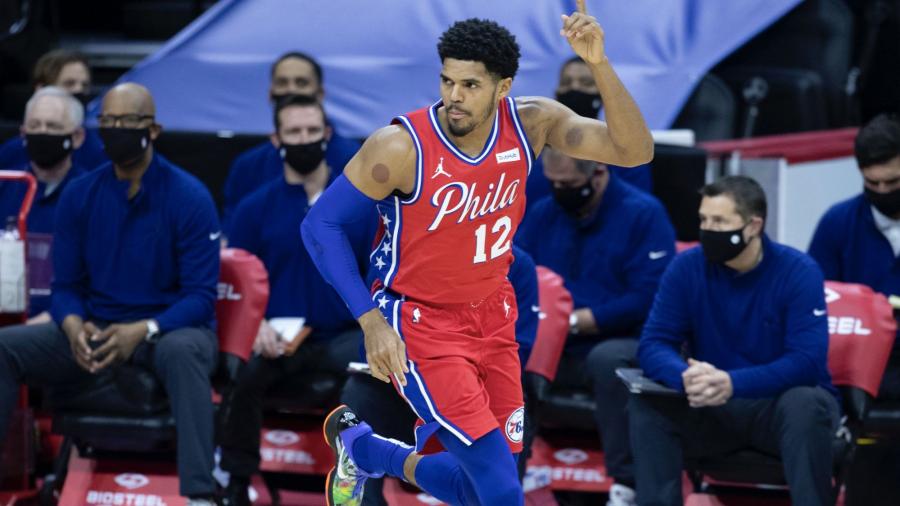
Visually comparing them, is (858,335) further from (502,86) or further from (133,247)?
(133,247)

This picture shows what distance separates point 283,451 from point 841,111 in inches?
177

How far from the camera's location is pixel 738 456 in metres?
5.16

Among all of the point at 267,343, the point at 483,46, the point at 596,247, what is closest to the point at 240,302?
the point at 267,343

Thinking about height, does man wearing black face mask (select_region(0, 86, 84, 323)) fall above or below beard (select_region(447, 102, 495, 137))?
below

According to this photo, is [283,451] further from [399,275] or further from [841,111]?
[841,111]

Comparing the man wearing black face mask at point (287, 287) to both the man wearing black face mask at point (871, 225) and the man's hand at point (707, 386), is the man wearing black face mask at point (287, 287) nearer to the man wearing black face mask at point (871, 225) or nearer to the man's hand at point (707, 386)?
the man's hand at point (707, 386)

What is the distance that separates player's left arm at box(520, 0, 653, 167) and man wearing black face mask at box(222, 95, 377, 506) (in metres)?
1.35

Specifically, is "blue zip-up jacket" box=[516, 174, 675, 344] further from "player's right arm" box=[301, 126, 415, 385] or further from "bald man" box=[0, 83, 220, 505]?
"player's right arm" box=[301, 126, 415, 385]

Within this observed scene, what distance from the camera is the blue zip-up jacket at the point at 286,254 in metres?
5.93

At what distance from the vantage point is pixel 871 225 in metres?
5.96

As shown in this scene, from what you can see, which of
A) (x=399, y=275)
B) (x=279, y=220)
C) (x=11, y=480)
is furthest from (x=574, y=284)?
(x=11, y=480)

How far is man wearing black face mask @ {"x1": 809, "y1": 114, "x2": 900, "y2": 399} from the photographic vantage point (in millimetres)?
5758

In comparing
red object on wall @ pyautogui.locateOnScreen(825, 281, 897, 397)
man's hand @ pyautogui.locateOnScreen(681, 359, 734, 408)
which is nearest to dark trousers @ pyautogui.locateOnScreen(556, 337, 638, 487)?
man's hand @ pyautogui.locateOnScreen(681, 359, 734, 408)

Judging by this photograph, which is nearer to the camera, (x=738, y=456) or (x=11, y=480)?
(x=738, y=456)
